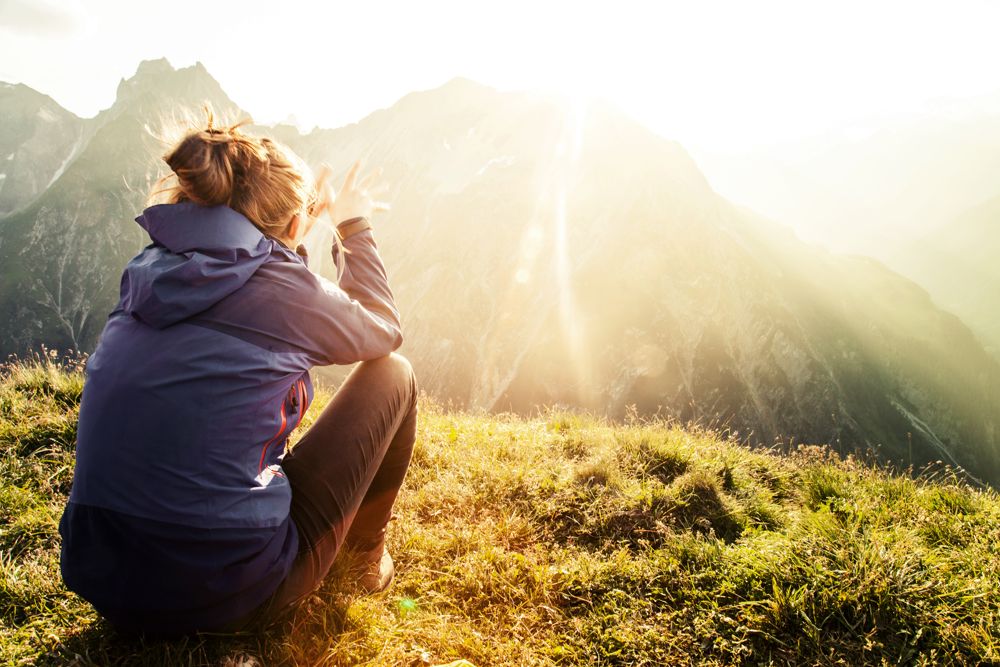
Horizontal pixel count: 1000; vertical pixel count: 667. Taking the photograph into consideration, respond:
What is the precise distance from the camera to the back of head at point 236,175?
1986mm

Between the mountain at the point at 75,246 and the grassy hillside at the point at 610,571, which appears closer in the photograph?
the grassy hillside at the point at 610,571

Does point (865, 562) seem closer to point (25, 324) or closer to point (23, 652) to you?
point (23, 652)

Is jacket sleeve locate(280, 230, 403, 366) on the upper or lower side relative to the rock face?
upper

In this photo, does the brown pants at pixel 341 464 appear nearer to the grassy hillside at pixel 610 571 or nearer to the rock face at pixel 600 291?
the grassy hillside at pixel 610 571

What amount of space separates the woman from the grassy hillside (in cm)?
63

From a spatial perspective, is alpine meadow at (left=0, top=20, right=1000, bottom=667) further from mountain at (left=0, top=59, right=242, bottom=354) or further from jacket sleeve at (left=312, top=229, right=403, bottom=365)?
mountain at (left=0, top=59, right=242, bottom=354)

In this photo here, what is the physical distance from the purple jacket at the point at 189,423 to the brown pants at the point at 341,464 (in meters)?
0.21

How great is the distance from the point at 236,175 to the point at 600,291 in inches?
4110

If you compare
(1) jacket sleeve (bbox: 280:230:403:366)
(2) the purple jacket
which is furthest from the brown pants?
(1) jacket sleeve (bbox: 280:230:403:366)

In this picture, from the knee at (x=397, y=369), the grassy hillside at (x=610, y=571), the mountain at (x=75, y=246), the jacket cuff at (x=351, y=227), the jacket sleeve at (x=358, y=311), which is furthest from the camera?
the mountain at (x=75, y=246)

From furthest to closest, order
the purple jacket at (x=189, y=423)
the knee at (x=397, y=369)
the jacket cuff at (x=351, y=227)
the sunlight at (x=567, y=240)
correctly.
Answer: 1. the sunlight at (x=567, y=240)
2. the jacket cuff at (x=351, y=227)
3. the knee at (x=397, y=369)
4. the purple jacket at (x=189, y=423)

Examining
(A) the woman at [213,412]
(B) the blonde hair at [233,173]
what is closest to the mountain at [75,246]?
(B) the blonde hair at [233,173]

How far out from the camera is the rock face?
91812mm

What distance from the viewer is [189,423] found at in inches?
66.9
